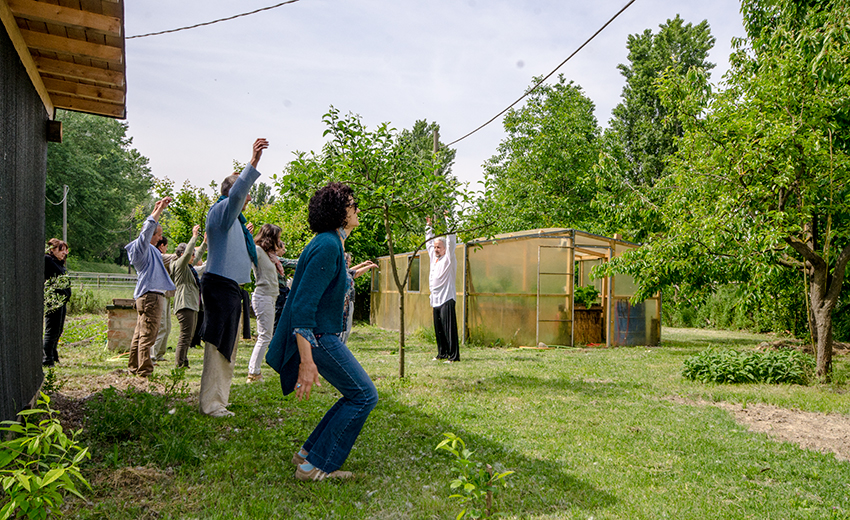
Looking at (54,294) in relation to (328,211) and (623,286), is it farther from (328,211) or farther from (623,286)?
Answer: (623,286)

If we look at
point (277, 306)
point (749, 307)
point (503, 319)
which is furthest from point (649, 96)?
point (277, 306)

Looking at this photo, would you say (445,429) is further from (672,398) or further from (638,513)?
(672,398)

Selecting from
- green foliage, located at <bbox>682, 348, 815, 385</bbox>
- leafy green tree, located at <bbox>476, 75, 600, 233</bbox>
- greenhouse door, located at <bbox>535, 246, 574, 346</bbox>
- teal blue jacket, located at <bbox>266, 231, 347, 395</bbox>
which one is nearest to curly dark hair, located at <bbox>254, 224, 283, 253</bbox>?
teal blue jacket, located at <bbox>266, 231, 347, 395</bbox>

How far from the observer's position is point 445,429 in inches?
202

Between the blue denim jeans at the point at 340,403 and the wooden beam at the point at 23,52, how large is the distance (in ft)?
9.10

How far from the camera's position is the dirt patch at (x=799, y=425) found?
492cm

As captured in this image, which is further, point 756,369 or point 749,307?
point 749,307

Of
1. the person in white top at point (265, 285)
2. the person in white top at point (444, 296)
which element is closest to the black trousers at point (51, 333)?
the person in white top at point (265, 285)

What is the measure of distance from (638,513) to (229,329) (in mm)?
3361

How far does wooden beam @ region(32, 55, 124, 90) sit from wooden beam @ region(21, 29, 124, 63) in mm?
345

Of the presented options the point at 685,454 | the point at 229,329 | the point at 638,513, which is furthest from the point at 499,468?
the point at 229,329

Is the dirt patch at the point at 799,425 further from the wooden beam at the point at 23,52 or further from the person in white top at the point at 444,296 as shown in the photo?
the wooden beam at the point at 23,52

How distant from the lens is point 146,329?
7203 millimetres

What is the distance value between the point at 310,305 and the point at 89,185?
48.0 m
